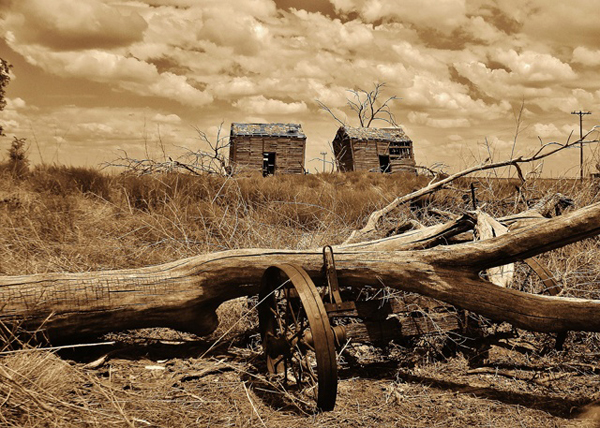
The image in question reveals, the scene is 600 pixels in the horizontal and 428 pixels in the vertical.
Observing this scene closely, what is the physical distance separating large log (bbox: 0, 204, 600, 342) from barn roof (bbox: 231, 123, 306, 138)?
24.3m

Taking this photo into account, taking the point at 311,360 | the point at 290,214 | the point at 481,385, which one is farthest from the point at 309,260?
the point at 290,214

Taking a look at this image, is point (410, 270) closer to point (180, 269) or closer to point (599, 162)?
point (180, 269)

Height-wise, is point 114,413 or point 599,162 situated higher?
point 599,162

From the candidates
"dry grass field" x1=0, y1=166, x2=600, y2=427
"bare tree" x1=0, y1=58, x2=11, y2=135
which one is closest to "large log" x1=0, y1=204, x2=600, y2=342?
"dry grass field" x1=0, y1=166, x2=600, y2=427

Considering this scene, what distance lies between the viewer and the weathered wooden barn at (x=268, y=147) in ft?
90.5

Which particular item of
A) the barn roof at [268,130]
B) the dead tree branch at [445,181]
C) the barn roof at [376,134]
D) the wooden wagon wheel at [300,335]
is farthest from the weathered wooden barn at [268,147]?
the wooden wagon wheel at [300,335]

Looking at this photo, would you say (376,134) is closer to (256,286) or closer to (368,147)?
(368,147)

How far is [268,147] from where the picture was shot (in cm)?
2789

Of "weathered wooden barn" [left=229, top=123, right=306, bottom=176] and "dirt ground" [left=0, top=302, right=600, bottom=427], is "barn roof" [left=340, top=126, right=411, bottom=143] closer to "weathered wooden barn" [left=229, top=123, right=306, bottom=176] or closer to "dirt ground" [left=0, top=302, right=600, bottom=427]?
"weathered wooden barn" [left=229, top=123, right=306, bottom=176]

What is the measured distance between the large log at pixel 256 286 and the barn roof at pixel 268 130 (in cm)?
2427

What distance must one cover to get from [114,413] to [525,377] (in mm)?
3098

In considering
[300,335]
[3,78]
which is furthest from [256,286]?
[3,78]

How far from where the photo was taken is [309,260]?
12.3 feet

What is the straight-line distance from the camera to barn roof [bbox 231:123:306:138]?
27.7 m
